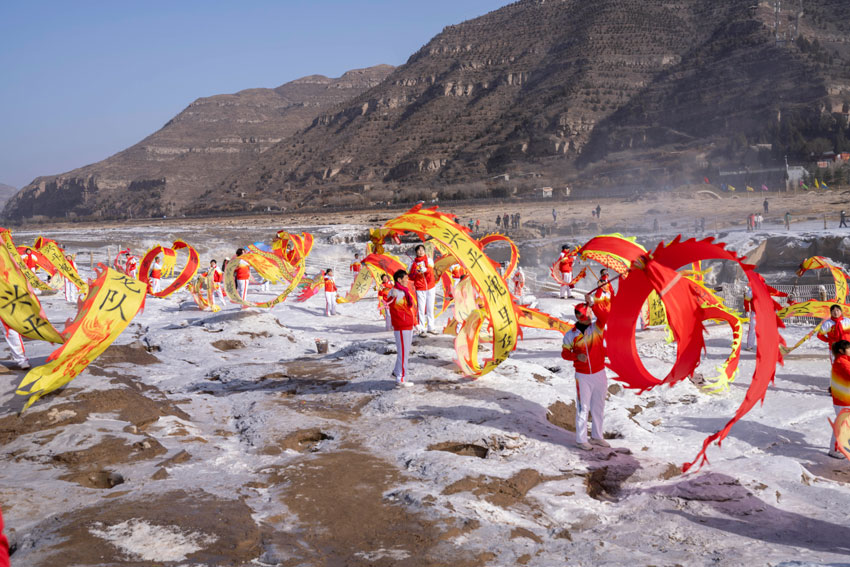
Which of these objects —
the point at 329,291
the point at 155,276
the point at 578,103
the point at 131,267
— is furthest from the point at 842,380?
the point at 578,103

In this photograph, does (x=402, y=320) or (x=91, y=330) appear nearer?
(x=91, y=330)

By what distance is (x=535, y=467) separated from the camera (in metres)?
6.74

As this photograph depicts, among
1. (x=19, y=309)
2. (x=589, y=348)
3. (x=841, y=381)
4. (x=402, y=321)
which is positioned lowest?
(x=841, y=381)

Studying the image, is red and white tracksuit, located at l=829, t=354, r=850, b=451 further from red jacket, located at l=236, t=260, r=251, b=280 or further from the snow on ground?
red jacket, located at l=236, t=260, r=251, b=280

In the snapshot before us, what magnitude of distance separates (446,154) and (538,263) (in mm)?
85314

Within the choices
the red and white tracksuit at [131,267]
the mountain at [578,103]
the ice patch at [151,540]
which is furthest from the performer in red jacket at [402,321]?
the mountain at [578,103]

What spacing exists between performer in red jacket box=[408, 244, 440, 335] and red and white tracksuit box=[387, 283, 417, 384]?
9.37 ft

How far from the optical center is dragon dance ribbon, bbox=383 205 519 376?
27.3ft

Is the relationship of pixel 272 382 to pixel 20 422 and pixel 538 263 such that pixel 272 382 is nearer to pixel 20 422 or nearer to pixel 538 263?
pixel 20 422

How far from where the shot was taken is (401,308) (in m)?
9.09

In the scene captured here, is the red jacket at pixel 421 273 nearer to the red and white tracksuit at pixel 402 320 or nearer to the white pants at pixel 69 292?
the red and white tracksuit at pixel 402 320

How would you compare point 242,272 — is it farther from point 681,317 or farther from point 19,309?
point 681,317

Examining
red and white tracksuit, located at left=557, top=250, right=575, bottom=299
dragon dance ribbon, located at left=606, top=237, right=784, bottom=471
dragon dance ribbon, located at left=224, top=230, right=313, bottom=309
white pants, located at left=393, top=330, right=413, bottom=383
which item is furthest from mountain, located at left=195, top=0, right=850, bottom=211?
dragon dance ribbon, located at left=606, top=237, right=784, bottom=471

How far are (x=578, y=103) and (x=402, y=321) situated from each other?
10721 cm
